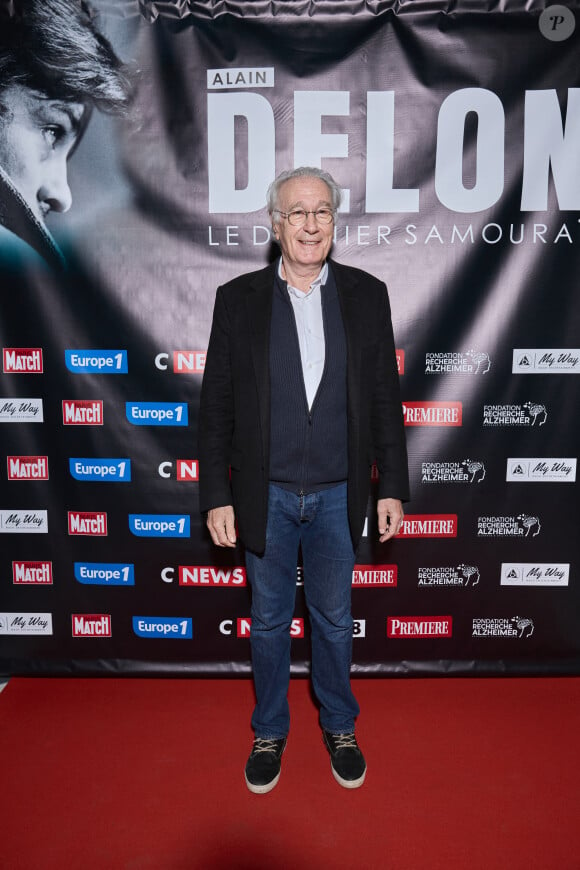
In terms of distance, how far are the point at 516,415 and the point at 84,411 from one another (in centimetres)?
161

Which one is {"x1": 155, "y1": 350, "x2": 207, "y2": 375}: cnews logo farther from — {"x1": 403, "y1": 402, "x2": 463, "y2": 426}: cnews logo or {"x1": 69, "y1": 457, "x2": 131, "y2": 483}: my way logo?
{"x1": 403, "y1": 402, "x2": 463, "y2": 426}: cnews logo

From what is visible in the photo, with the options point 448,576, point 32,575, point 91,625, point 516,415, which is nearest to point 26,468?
point 32,575

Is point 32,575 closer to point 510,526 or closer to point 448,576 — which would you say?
point 448,576

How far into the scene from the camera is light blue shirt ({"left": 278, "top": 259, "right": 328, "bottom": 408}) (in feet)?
6.07

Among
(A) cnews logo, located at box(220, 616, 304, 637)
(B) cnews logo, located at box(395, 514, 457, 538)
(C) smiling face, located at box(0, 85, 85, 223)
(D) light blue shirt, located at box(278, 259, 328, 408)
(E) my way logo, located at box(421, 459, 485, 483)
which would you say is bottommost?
(A) cnews logo, located at box(220, 616, 304, 637)

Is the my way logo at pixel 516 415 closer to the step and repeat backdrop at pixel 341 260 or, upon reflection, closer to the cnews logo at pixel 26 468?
the step and repeat backdrop at pixel 341 260

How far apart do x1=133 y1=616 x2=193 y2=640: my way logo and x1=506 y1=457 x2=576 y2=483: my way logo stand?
1369 millimetres

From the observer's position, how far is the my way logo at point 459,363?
8.13 ft

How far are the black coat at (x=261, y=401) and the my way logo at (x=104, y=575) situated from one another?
0.83m

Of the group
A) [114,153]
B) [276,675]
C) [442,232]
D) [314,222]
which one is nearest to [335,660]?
[276,675]

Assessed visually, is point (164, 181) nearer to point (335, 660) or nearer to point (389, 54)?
point (389, 54)

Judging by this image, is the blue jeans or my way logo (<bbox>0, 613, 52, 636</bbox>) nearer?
the blue jeans

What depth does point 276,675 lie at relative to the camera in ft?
6.56

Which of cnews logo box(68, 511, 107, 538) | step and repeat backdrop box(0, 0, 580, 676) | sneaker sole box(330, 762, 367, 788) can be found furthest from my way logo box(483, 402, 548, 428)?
cnews logo box(68, 511, 107, 538)
